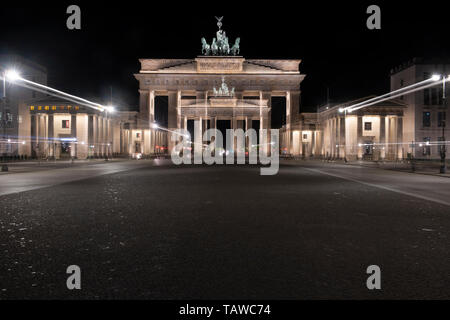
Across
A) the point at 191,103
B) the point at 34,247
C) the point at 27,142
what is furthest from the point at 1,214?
the point at 191,103

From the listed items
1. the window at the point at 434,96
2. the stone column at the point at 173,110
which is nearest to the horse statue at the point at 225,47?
the stone column at the point at 173,110

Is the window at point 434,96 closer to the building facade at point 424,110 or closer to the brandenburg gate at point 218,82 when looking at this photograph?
the building facade at point 424,110

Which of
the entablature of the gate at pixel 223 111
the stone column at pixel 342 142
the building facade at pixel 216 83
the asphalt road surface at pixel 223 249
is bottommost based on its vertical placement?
the asphalt road surface at pixel 223 249

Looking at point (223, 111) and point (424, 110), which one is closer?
point (424, 110)

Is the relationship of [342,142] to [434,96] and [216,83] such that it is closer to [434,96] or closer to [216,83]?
[434,96]

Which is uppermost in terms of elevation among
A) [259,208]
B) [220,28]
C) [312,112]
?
[220,28]

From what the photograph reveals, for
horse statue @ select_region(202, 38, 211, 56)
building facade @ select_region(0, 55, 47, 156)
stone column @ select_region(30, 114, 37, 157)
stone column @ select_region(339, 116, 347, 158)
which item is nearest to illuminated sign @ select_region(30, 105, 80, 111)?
stone column @ select_region(30, 114, 37, 157)

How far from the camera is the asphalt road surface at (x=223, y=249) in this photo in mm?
4555

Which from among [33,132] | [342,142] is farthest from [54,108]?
[342,142]

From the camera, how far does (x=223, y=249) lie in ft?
20.9

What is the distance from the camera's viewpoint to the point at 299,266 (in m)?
5.44

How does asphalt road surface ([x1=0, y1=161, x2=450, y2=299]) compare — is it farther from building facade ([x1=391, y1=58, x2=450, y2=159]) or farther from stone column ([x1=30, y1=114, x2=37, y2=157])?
building facade ([x1=391, y1=58, x2=450, y2=159])
